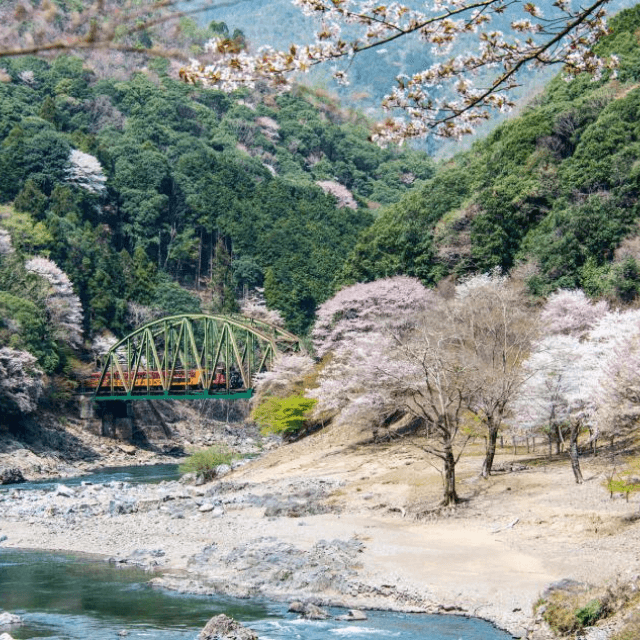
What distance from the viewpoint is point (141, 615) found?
1539 cm

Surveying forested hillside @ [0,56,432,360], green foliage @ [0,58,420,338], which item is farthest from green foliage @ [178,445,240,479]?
forested hillside @ [0,56,432,360]

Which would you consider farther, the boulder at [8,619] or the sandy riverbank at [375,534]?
the sandy riverbank at [375,534]

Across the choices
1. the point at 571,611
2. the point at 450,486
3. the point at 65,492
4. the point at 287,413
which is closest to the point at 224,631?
the point at 571,611

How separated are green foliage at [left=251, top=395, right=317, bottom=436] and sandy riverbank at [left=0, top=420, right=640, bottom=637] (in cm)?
874

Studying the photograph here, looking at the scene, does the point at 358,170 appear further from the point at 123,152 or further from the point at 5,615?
the point at 5,615

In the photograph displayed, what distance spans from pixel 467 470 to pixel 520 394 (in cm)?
330

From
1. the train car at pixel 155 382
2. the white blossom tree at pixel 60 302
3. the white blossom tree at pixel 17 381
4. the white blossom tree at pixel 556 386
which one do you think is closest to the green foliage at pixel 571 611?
the white blossom tree at pixel 556 386

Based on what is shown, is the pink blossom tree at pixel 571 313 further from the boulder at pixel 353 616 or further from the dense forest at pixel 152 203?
the dense forest at pixel 152 203

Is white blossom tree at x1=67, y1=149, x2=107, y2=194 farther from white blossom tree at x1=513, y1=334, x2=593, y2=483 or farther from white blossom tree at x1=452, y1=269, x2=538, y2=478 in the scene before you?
white blossom tree at x1=513, y1=334, x2=593, y2=483

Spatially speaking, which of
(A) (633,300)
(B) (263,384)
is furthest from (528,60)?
(B) (263,384)

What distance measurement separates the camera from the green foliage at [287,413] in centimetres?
4191

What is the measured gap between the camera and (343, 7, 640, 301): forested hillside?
40.8 meters

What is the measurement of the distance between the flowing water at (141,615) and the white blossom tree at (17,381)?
109 feet

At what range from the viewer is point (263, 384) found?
46281 mm
